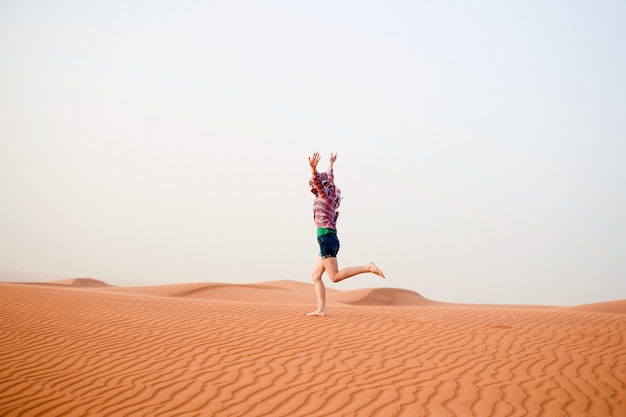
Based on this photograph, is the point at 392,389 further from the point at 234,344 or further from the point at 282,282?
the point at 282,282

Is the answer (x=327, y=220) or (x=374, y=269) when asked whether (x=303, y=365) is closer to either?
(x=374, y=269)

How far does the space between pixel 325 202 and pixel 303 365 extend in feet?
10.5

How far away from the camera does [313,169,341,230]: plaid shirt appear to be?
30.1ft

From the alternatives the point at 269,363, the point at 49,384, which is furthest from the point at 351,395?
the point at 49,384

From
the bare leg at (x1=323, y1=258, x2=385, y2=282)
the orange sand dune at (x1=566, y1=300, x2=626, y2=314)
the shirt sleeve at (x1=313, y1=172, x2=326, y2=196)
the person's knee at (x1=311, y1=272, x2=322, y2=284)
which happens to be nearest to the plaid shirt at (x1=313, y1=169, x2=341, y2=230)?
the shirt sleeve at (x1=313, y1=172, x2=326, y2=196)

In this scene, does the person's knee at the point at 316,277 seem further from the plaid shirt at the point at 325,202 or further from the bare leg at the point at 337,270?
the plaid shirt at the point at 325,202

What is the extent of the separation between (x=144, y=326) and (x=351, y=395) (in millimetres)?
4950

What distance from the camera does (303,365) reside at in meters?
6.78

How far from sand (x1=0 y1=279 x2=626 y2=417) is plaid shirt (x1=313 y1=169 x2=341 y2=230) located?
70.4 inches

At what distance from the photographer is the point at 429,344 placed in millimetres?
8016

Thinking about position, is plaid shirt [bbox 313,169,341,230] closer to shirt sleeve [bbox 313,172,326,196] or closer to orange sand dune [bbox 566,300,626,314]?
shirt sleeve [bbox 313,172,326,196]

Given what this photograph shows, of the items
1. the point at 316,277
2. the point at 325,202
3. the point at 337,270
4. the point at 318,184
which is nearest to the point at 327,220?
the point at 325,202

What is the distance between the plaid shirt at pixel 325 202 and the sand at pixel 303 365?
1787 mm

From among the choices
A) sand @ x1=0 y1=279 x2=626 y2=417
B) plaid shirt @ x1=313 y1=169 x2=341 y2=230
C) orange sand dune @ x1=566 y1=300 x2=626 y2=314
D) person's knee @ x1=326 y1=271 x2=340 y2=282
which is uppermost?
plaid shirt @ x1=313 y1=169 x2=341 y2=230
